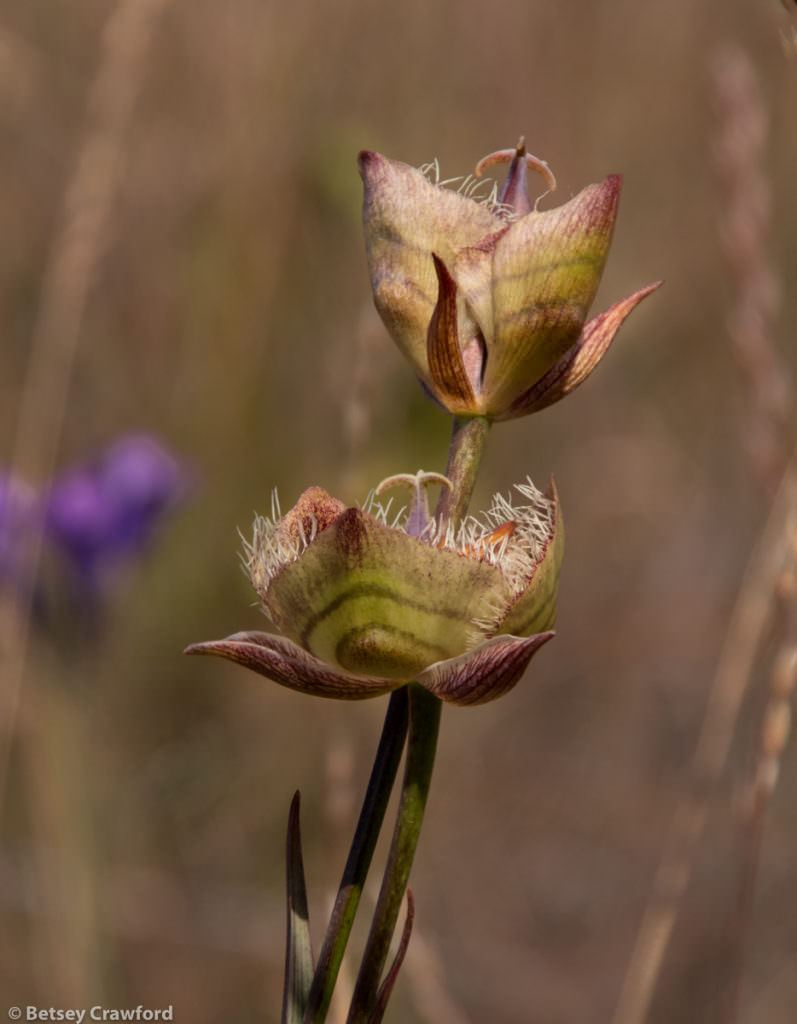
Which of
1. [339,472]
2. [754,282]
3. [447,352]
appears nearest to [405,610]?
[447,352]

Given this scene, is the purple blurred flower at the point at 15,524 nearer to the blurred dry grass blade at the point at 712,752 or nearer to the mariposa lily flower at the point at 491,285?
the blurred dry grass blade at the point at 712,752

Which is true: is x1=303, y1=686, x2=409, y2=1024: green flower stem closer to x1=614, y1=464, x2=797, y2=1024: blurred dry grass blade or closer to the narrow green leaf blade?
the narrow green leaf blade

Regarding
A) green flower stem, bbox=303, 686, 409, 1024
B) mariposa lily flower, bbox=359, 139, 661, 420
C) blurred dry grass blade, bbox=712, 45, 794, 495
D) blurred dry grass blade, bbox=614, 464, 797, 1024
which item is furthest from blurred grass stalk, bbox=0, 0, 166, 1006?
green flower stem, bbox=303, 686, 409, 1024

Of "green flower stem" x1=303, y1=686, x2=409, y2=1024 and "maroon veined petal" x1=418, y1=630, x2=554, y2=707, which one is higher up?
"maroon veined petal" x1=418, y1=630, x2=554, y2=707

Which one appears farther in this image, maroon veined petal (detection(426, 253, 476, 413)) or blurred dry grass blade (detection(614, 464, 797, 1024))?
blurred dry grass blade (detection(614, 464, 797, 1024))

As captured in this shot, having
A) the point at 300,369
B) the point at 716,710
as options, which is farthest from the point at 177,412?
the point at 716,710

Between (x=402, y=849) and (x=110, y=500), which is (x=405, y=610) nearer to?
(x=402, y=849)

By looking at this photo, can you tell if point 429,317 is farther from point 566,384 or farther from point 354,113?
point 354,113
